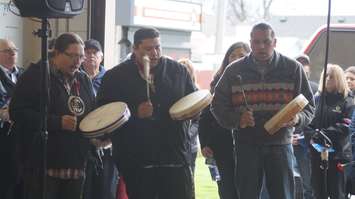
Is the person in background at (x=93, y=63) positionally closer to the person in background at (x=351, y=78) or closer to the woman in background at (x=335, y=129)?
the woman in background at (x=335, y=129)

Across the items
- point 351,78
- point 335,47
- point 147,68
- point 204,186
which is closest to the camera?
point 147,68

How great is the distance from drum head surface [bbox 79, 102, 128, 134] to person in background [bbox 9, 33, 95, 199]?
0.06 m

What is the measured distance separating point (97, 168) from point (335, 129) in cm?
200

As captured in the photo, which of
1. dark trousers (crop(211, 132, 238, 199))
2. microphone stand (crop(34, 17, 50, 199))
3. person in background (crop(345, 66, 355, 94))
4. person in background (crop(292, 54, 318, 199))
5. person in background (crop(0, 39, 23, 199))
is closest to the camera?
microphone stand (crop(34, 17, 50, 199))

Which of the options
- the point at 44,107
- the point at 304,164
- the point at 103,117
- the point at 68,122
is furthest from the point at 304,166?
the point at 44,107

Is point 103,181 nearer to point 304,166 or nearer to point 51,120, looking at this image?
point 51,120

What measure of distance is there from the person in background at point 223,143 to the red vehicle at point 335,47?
2.57 meters

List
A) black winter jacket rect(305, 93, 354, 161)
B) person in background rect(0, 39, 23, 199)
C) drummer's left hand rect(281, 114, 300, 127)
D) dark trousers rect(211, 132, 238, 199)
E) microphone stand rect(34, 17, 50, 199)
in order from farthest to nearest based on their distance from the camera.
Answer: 1. black winter jacket rect(305, 93, 354, 161)
2. person in background rect(0, 39, 23, 199)
3. dark trousers rect(211, 132, 238, 199)
4. drummer's left hand rect(281, 114, 300, 127)
5. microphone stand rect(34, 17, 50, 199)

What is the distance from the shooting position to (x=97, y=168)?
383 centimetres

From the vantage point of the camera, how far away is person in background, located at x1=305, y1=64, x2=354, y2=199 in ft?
15.3

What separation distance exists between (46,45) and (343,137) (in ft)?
8.65

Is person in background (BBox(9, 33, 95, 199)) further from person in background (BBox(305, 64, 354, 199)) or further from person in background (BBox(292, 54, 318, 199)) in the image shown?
person in background (BBox(292, 54, 318, 199))

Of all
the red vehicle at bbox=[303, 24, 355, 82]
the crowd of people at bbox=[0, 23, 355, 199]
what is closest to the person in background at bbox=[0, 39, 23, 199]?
the crowd of people at bbox=[0, 23, 355, 199]

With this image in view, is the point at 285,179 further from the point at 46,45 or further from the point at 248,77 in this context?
the point at 46,45
